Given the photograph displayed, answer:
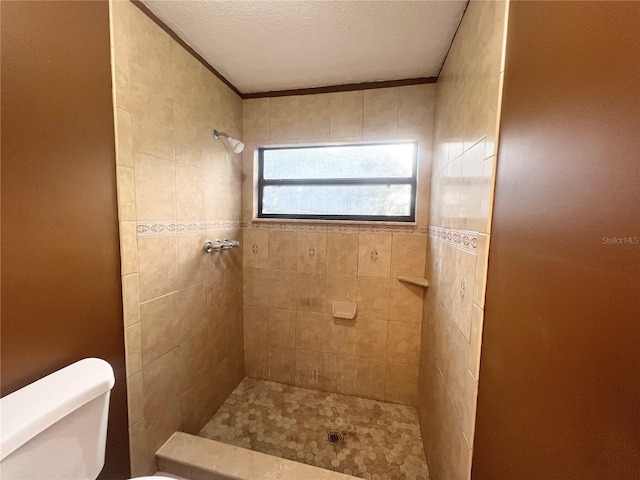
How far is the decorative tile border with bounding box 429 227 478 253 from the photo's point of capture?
86 centimetres

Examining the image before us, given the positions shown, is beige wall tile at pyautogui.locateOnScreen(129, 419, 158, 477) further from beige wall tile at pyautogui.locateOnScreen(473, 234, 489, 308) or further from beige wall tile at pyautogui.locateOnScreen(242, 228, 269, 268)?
beige wall tile at pyautogui.locateOnScreen(473, 234, 489, 308)

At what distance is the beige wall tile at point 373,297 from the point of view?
180 centimetres

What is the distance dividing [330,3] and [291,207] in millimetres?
1241

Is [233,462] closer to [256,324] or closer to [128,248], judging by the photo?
[256,324]

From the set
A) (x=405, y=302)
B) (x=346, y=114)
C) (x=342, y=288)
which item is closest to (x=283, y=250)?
(x=342, y=288)

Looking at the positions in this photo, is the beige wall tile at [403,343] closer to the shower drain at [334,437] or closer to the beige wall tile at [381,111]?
the shower drain at [334,437]

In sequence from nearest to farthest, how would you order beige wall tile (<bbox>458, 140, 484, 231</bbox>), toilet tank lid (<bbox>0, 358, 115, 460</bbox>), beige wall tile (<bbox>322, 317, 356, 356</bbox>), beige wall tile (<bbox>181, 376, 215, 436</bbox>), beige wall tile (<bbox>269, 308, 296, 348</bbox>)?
toilet tank lid (<bbox>0, 358, 115, 460</bbox>) < beige wall tile (<bbox>458, 140, 484, 231</bbox>) < beige wall tile (<bbox>181, 376, 215, 436</bbox>) < beige wall tile (<bbox>322, 317, 356, 356</bbox>) < beige wall tile (<bbox>269, 308, 296, 348</bbox>)

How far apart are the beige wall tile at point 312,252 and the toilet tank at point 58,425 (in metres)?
1.27

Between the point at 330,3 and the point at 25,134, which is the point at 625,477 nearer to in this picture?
the point at 25,134

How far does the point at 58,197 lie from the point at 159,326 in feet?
2.38

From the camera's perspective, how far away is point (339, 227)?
1836 mm

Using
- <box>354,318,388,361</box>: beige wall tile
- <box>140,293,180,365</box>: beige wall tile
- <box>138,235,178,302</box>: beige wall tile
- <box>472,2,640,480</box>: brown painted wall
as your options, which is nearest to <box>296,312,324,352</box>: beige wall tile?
<box>354,318,388,361</box>: beige wall tile

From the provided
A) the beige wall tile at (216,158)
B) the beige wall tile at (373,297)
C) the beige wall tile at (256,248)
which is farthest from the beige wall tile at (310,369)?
the beige wall tile at (216,158)

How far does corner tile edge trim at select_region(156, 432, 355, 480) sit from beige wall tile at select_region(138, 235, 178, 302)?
831mm
